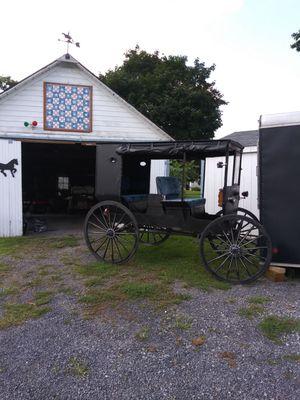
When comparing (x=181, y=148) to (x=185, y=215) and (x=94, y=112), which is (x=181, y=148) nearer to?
(x=185, y=215)

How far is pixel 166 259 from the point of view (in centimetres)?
668

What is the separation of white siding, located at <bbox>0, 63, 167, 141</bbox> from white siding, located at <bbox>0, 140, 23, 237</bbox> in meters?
0.54

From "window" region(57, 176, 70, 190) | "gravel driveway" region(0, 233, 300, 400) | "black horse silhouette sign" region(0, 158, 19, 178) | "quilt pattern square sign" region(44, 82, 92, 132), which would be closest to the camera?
"gravel driveway" region(0, 233, 300, 400)

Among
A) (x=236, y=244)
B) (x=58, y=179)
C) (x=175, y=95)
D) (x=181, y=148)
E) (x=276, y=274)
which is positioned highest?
(x=175, y=95)

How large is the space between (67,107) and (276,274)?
7435 mm

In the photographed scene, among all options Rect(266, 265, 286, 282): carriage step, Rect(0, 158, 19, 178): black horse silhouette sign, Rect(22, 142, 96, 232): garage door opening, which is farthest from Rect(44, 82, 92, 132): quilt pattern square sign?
Rect(266, 265, 286, 282): carriage step

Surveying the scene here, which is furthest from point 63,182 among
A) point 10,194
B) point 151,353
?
point 151,353

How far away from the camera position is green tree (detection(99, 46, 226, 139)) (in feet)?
80.6

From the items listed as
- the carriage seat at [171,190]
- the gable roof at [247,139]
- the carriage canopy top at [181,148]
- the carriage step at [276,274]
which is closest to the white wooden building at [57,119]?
the gable roof at [247,139]

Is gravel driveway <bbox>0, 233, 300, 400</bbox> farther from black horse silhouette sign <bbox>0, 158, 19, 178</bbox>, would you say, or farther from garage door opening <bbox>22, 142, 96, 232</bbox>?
garage door opening <bbox>22, 142, 96, 232</bbox>

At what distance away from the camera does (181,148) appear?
5.55m

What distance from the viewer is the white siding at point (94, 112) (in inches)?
373

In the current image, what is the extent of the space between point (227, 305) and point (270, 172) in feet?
7.51

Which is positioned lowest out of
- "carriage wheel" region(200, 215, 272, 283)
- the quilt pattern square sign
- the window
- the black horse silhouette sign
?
"carriage wheel" region(200, 215, 272, 283)
